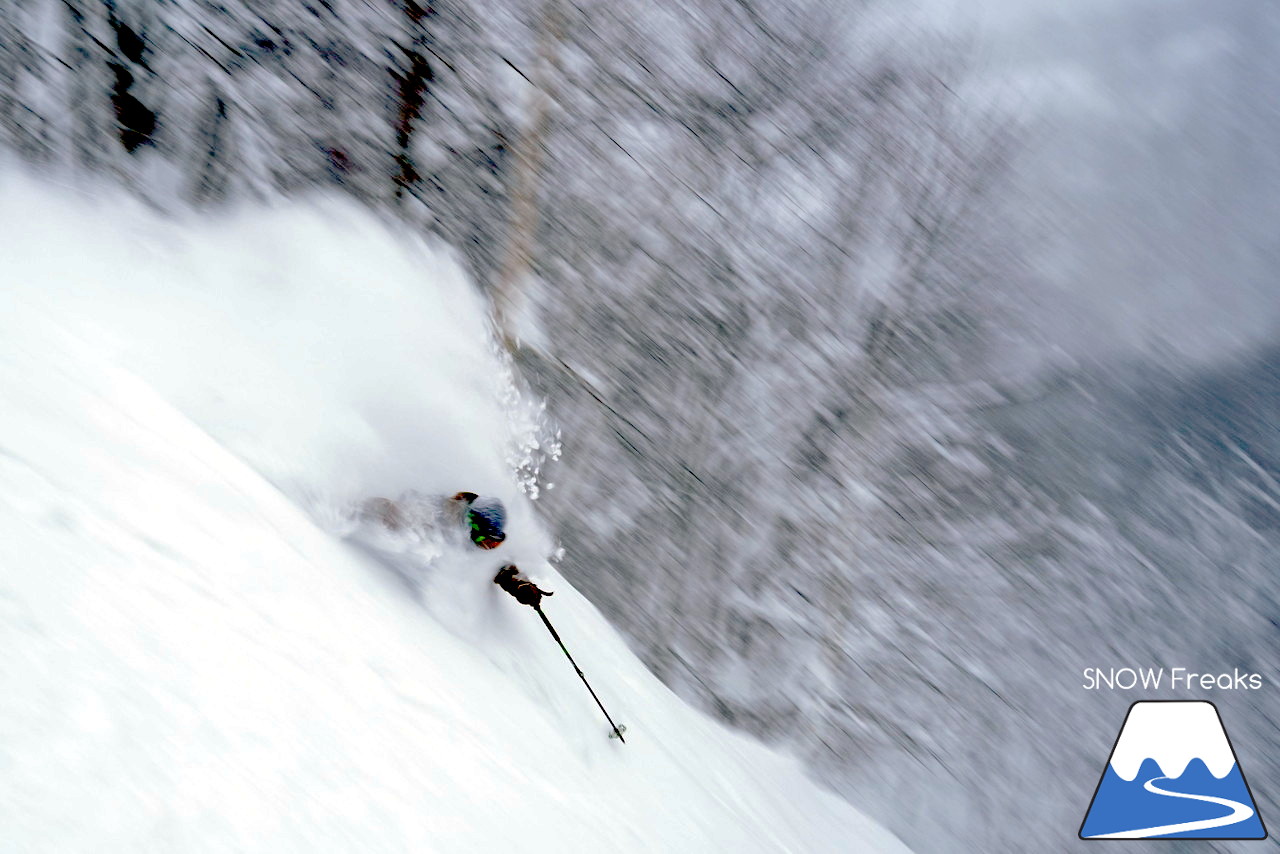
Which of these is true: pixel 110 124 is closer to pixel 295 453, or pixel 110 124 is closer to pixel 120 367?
pixel 120 367

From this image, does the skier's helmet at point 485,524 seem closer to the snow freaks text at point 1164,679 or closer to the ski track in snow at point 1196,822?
the snow freaks text at point 1164,679

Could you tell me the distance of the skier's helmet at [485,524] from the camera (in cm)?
160

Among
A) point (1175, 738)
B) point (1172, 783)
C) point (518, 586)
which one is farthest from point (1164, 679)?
point (518, 586)

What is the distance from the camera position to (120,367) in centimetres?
143

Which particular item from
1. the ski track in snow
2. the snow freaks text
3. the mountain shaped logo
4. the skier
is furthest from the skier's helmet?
the ski track in snow

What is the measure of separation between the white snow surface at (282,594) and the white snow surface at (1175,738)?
41.4 inches

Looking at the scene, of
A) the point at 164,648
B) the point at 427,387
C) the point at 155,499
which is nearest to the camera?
the point at 164,648

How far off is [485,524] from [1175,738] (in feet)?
8.32

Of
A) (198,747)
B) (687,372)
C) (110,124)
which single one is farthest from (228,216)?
(198,747)

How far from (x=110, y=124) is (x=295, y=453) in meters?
0.85

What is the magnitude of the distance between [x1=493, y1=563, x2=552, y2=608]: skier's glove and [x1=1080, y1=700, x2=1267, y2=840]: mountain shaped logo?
2147 mm

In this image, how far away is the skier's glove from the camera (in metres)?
1.59

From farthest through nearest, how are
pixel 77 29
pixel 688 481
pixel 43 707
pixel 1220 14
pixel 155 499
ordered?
1. pixel 1220 14
2. pixel 688 481
3. pixel 77 29
4. pixel 155 499
5. pixel 43 707

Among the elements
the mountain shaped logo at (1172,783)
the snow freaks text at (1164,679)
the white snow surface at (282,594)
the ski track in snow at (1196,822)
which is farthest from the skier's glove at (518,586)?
the ski track in snow at (1196,822)
